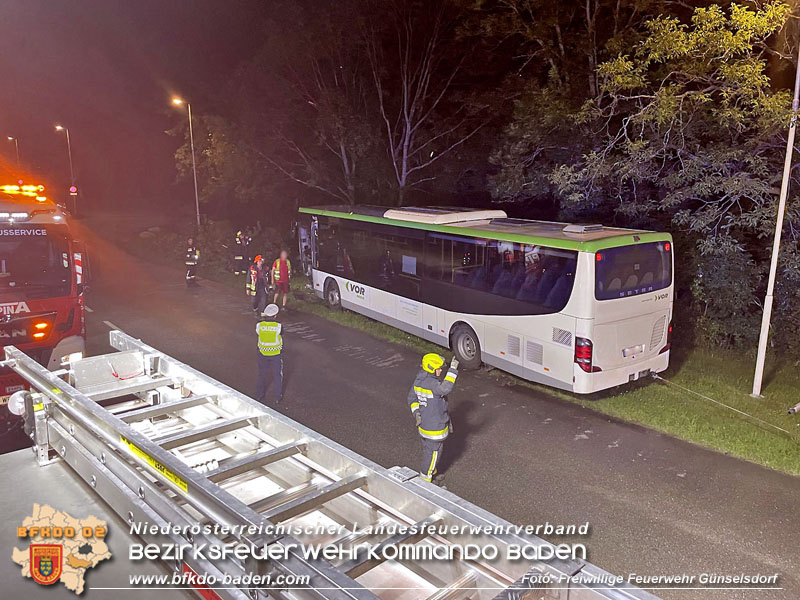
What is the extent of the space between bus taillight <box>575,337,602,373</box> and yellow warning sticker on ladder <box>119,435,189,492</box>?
759 cm

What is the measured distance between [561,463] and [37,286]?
8.14 metres

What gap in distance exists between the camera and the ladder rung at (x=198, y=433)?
13.5 ft

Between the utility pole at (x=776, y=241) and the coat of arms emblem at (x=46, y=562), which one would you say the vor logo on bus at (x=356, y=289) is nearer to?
the utility pole at (x=776, y=241)

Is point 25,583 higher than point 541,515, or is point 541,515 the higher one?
point 25,583

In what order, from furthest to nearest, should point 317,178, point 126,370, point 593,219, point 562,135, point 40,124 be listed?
point 40,124 < point 317,178 < point 593,219 < point 562,135 < point 126,370

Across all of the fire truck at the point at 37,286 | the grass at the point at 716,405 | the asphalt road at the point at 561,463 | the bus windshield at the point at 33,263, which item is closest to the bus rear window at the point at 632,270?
the grass at the point at 716,405

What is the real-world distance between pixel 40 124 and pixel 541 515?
85.6 m

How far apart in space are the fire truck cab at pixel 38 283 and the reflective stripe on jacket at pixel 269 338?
9.25ft

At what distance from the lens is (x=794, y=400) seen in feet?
35.5

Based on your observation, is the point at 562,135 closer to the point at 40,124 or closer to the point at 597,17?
the point at 597,17

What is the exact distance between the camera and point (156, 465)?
3.66 m

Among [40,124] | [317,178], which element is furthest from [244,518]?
[40,124]

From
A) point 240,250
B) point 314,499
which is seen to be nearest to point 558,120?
point 240,250

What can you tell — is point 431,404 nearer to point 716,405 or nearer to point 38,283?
point 716,405
